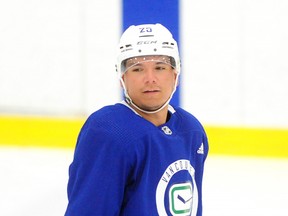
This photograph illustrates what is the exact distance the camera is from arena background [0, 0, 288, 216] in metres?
A: 4.22

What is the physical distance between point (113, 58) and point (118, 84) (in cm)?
17

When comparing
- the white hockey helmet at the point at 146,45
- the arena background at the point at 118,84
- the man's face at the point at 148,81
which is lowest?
the man's face at the point at 148,81

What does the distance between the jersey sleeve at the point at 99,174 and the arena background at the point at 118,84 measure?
2354mm

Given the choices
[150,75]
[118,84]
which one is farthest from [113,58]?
[150,75]

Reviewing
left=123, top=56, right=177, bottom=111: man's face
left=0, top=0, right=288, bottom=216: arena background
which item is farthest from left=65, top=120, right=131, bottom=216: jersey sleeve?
left=0, top=0, right=288, bottom=216: arena background

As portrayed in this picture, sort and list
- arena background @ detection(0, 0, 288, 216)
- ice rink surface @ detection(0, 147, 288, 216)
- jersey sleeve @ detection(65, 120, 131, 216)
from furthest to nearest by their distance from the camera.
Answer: arena background @ detection(0, 0, 288, 216)
ice rink surface @ detection(0, 147, 288, 216)
jersey sleeve @ detection(65, 120, 131, 216)

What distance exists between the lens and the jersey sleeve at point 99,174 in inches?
51.8

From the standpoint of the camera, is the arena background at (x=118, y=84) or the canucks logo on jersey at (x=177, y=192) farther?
the arena background at (x=118, y=84)

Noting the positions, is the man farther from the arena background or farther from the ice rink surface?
the arena background

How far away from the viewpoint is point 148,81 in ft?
4.54
